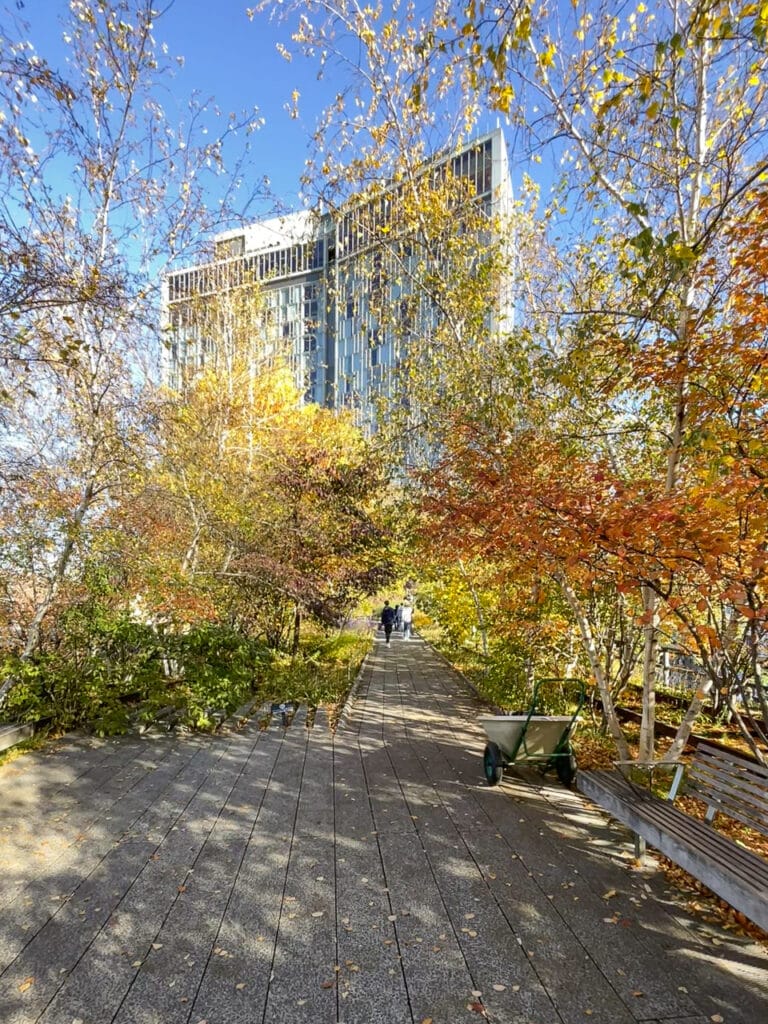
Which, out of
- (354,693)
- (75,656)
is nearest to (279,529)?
(354,693)

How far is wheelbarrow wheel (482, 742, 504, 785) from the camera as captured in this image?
16.9 feet

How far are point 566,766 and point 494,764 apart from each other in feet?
2.40

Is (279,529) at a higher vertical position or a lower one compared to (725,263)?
lower

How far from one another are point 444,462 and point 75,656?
4.93 meters

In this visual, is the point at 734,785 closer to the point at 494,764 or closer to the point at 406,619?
the point at 494,764

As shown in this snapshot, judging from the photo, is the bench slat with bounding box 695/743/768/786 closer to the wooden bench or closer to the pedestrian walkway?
the wooden bench

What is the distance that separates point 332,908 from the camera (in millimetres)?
3074

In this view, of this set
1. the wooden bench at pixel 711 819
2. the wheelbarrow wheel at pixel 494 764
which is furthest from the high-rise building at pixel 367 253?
the wooden bench at pixel 711 819

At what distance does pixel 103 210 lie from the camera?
18.4 ft

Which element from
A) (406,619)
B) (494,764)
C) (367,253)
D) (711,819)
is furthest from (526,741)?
(406,619)

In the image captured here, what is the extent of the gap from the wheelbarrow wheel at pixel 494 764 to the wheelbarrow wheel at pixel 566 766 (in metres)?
0.57

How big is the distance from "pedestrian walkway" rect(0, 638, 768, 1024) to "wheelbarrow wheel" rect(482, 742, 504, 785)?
0.45ft

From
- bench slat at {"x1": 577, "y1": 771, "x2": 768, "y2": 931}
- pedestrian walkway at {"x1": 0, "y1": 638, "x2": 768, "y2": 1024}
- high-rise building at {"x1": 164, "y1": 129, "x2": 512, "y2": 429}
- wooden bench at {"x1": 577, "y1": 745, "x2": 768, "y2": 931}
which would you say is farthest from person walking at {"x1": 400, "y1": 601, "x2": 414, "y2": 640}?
bench slat at {"x1": 577, "y1": 771, "x2": 768, "y2": 931}

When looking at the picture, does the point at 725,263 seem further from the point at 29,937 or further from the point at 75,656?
the point at 75,656
